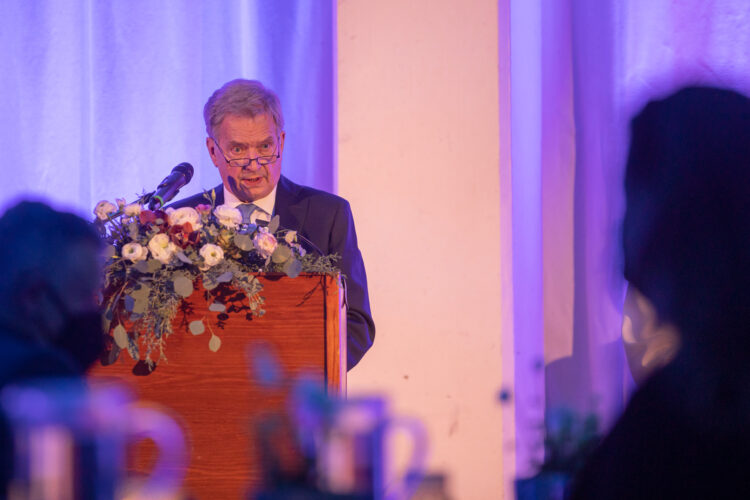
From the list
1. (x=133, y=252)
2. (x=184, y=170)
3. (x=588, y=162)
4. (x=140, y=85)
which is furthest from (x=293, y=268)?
(x=140, y=85)

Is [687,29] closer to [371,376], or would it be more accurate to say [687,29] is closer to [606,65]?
[606,65]

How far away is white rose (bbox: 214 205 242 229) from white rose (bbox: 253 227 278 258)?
3.1 inches

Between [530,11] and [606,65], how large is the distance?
47 cm

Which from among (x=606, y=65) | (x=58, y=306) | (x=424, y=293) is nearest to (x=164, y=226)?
(x=58, y=306)

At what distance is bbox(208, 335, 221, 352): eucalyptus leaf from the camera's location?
5.13 feet

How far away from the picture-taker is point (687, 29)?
3.09m

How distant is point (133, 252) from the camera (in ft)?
5.19

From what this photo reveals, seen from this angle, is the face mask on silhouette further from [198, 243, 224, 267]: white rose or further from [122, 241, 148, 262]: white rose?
[198, 243, 224, 267]: white rose

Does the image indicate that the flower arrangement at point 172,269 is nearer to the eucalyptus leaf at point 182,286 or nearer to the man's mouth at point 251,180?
the eucalyptus leaf at point 182,286

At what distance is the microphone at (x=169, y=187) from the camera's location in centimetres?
185

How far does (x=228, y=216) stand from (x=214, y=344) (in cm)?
31

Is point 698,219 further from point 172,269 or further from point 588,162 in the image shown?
point 588,162

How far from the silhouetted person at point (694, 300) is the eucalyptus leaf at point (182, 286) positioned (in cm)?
95

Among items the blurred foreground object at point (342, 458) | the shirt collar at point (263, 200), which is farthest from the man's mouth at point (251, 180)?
the blurred foreground object at point (342, 458)
